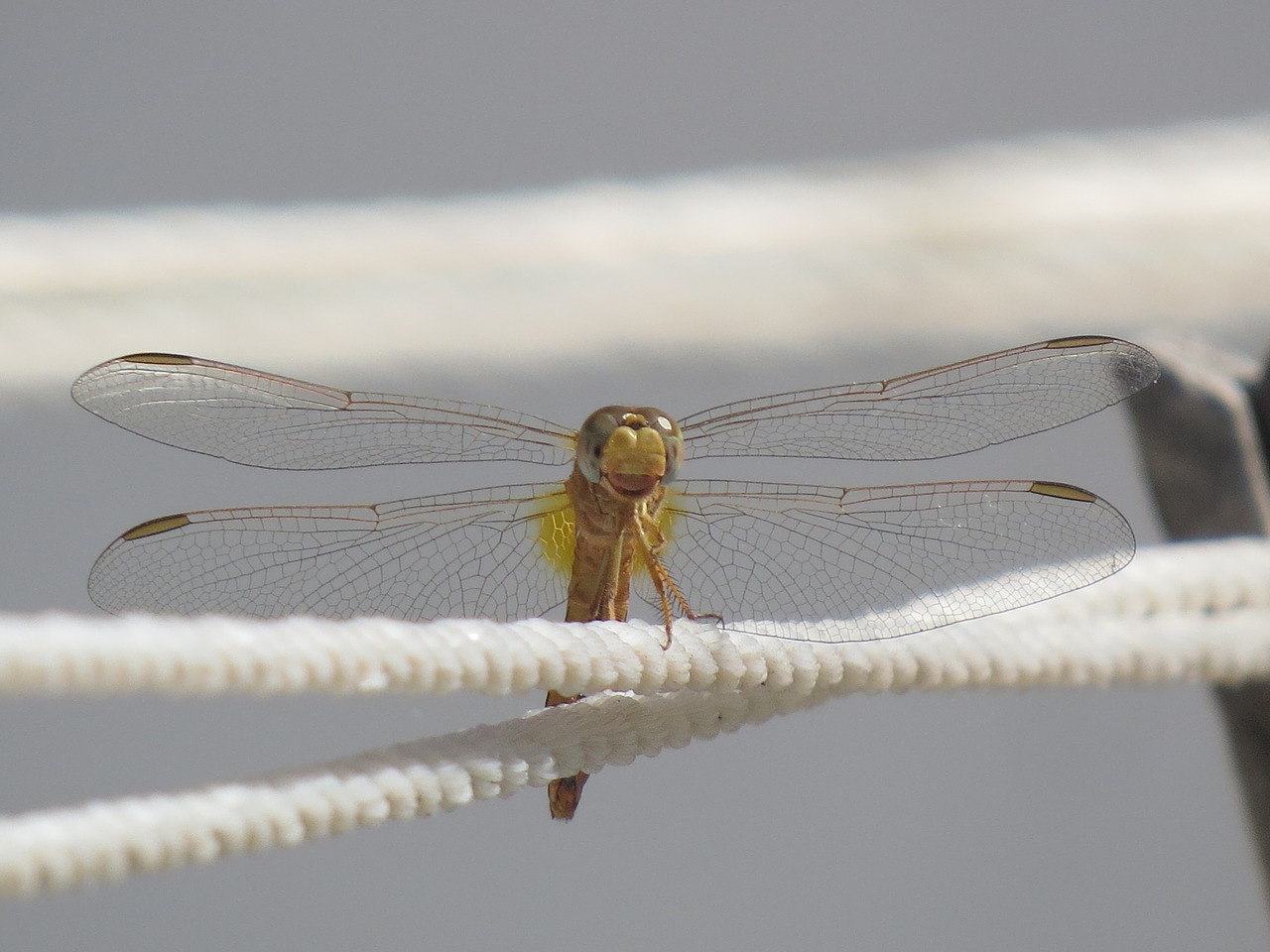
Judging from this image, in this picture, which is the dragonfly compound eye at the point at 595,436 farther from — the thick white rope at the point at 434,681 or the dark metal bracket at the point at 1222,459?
the dark metal bracket at the point at 1222,459

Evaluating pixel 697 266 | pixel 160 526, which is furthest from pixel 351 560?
pixel 697 266

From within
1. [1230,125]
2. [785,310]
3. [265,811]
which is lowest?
[265,811]

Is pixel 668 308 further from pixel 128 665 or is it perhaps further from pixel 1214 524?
pixel 128 665

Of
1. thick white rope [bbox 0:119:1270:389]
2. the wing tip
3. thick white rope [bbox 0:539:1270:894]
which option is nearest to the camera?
thick white rope [bbox 0:539:1270:894]

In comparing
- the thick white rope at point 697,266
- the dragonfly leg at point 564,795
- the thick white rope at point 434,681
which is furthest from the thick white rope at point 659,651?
the thick white rope at point 697,266

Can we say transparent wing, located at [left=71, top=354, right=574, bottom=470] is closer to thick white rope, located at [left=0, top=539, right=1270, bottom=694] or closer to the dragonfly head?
the dragonfly head

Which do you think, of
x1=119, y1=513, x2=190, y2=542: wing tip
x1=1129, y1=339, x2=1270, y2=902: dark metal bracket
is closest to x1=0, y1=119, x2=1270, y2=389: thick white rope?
x1=1129, y1=339, x2=1270, y2=902: dark metal bracket

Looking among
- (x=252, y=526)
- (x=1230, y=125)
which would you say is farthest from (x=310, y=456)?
(x=1230, y=125)
